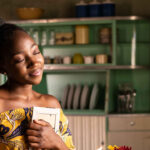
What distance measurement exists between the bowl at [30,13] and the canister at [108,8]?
2.38 ft

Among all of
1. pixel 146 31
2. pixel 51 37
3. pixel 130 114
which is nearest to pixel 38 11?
pixel 51 37

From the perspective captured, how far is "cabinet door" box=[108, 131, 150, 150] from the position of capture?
3.85 meters

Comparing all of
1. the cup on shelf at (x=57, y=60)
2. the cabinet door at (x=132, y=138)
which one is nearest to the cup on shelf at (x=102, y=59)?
the cup on shelf at (x=57, y=60)

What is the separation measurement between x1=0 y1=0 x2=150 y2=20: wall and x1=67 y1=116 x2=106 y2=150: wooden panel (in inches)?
52.4

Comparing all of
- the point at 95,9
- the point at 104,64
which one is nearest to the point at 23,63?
the point at 104,64

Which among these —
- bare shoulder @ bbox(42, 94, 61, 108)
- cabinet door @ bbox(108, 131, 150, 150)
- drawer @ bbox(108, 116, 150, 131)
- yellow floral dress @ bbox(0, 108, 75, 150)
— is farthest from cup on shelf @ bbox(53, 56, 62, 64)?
yellow floral dress @ bbox(0, 108, 75, 150)

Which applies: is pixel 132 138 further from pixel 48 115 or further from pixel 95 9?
pixel 48 115

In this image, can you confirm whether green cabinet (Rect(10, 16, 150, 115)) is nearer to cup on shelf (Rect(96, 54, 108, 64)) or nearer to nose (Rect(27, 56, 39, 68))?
cup on shelf (Rect(96, 54, 108, 64))

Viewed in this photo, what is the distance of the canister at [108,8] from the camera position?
12.7 ft

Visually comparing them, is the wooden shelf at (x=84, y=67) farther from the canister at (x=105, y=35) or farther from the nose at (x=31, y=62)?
the nose at (x=31, y=62)

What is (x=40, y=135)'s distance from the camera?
69 cm

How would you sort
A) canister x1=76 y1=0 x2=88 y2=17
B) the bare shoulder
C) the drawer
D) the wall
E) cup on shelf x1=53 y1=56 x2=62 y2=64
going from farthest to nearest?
1. the wall
2. cup on shelf x1=53 y1=56 x2=62 y2=64
3. canister x1=76 y1=0 x2=88 y2=17
4. the drawer
5. the bare shoulder

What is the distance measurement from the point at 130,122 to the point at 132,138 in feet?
0.61

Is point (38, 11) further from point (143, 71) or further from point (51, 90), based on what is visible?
point (143, 71)
